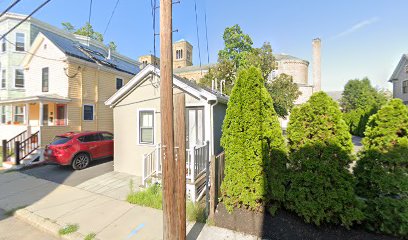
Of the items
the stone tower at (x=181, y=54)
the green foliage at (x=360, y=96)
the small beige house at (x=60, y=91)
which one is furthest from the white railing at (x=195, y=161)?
the stone tower at (x=181, y=54)

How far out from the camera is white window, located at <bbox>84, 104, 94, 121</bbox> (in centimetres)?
1337

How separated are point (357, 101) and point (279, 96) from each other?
2731cm

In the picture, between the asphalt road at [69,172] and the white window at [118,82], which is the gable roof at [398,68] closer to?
the white window at [118,82]

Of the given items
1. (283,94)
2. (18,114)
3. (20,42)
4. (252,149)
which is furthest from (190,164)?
(20,42)

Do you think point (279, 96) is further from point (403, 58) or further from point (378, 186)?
point (403, 58)

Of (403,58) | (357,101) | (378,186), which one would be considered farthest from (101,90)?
(357,101)

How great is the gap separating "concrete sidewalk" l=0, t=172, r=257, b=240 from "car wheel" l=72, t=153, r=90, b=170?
5.60ft

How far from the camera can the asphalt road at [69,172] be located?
7.78m

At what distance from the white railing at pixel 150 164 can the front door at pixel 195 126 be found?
1556 millimetres

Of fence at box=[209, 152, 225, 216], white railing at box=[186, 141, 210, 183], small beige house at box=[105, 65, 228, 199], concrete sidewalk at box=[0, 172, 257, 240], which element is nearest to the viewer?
concrete sidewalk at box=[0, 172, 257, 240]

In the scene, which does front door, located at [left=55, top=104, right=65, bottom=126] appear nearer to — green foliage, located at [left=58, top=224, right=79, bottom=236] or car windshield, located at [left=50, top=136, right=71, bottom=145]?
car windshield, located at [left=50, top=136, right=71, bottom=145]

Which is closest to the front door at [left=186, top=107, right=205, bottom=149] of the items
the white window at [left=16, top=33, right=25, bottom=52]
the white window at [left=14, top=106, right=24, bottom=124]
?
the white window at [left=14, top=106, right=24, bottom=124]

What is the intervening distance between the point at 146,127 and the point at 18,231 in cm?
492

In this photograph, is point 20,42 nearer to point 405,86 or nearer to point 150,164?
point 150,164
